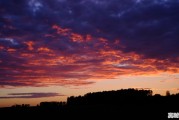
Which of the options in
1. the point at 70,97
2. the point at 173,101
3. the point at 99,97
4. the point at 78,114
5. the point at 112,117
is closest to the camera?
the point at 112,117

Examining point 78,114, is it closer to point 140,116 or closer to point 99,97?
point 140,116

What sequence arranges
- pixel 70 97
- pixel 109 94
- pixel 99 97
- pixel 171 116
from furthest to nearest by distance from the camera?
1. pixel 70 97
2. pixel 99 97
3. pixel 109 94
4. pixel 171 116

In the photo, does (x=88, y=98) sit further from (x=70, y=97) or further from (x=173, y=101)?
(x=173, y=101)

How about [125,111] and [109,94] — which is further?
[109,94]

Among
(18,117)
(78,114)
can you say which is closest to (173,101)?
(78,114)

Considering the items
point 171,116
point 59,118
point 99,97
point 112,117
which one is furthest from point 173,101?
point 99,97

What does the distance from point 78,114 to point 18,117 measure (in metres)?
9.79

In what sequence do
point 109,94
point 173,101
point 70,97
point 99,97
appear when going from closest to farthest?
point 173,101, point 109,94, point 99,97, point 70,97

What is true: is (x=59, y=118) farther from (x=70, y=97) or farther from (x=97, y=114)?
(x=70, y=97)

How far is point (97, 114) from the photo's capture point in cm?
3847

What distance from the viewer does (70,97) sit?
98.4 metres

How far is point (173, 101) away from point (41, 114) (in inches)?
882

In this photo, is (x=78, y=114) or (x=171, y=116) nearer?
(x=171, y=116)

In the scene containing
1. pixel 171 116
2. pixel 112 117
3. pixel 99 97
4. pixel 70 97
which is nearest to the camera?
pixel 171 116
